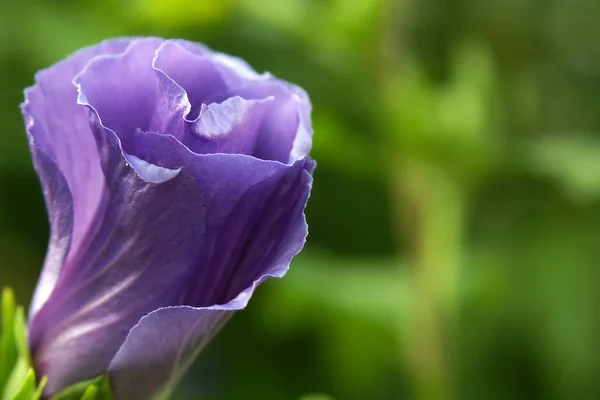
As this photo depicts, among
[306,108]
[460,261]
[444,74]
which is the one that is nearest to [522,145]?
[460,261]

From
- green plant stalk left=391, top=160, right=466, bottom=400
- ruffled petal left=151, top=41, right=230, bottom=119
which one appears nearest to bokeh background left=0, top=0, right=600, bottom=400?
green plant stalk left=391, top=160, right=466, bottom=400

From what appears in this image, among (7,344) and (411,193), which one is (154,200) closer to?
(7,344)

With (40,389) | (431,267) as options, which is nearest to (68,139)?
(40,389)

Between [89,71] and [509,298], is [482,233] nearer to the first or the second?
[509,298]

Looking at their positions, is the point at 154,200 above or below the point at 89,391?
above

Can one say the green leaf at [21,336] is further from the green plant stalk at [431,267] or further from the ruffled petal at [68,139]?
the green plant stalk at [431,267]

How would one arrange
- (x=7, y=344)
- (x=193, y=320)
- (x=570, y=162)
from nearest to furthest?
(x=193, y=320) → (x=7, y=344) → (x=570, y=162)
